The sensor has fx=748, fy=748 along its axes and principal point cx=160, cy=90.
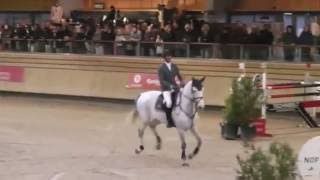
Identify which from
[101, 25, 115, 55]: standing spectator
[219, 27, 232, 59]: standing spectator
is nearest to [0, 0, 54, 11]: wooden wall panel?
[101, 25, 115, 55]: standing spectator

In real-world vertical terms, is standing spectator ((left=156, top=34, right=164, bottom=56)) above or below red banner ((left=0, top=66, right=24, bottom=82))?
above

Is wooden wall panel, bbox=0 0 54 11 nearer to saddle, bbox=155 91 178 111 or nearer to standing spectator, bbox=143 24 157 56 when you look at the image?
standing spectator, bbox=143 24 157 56

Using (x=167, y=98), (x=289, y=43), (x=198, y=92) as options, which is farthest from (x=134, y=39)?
(x=198, y=92)

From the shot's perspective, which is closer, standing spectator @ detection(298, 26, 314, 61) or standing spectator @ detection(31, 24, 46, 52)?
standing spectator @ detection(298, 26, 314, 61)

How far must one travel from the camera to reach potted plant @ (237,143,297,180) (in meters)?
7.44

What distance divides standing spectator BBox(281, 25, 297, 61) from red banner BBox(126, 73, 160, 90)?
488 centimetres

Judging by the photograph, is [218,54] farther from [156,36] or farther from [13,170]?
[13,170]

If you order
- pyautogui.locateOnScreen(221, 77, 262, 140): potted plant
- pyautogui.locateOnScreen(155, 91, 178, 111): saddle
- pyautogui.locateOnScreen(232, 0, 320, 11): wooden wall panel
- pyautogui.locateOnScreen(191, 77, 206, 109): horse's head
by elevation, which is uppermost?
pyautogui.locateOnScreen(232, 0, 320, 11): wooden wall panel

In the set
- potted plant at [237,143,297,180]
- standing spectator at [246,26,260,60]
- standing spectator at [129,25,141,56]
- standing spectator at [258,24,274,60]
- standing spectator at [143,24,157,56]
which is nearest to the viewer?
potted plant at [237,143,297,180]

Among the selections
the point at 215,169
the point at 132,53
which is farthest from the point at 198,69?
the point at 215,169

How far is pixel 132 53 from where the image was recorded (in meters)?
28.3

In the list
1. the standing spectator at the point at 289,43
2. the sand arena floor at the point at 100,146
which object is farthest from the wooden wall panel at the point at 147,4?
the standing spectator at the point at 289,43

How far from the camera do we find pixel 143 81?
27.8 meters

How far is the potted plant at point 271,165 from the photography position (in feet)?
24.4
